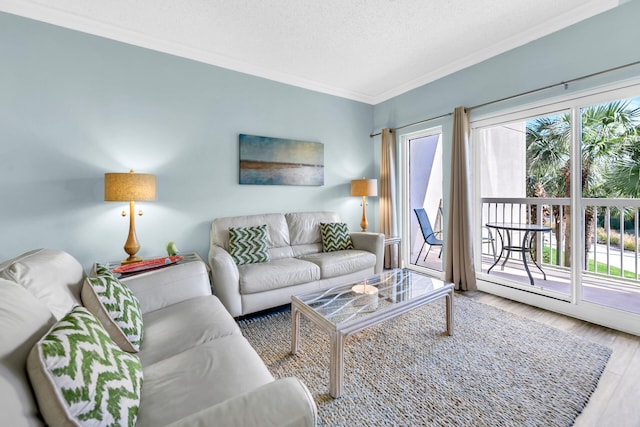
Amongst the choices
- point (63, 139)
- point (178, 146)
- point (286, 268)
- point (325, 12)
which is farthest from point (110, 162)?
point (325, 12)

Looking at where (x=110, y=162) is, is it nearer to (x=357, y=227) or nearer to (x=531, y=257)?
(x=357, y=227)

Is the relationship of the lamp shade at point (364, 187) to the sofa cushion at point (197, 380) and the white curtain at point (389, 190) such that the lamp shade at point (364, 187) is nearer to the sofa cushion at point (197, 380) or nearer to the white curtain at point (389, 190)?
the white curtain at point (389, 190)

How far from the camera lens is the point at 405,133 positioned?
154 inches

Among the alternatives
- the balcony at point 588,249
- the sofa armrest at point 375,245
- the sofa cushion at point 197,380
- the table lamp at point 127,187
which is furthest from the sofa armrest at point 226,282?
the balcony at point 588,249

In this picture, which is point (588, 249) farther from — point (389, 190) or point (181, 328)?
point (181, 328)

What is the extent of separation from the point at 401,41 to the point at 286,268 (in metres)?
2.51

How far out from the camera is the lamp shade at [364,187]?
375 centimetres

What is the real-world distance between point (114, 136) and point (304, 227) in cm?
213

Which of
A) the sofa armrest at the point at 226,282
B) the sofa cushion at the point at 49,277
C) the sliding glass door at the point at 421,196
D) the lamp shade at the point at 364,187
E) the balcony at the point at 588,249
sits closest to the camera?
the sofa cushion at the point at 49,277

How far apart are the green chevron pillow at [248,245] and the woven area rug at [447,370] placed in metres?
0.61

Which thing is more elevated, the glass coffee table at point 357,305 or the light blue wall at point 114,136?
the light blue wall at point 114,136

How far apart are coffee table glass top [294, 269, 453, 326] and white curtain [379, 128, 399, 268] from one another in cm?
164

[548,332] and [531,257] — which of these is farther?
[531,257]

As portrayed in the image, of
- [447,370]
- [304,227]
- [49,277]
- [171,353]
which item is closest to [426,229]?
[304,227]
